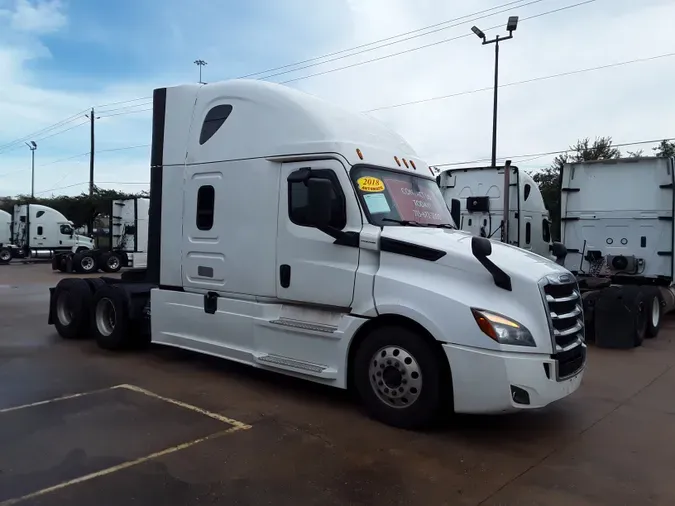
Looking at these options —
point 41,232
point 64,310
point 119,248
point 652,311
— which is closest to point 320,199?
point 64,310

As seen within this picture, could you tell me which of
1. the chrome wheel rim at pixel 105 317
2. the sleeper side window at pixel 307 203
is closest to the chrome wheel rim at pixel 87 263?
the chrome wheel rim at pixel 105 317

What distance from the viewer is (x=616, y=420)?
572cm

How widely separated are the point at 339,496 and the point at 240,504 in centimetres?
67

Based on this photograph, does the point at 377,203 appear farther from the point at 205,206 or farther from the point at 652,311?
the point at 652,311

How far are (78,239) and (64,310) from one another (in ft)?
87.8

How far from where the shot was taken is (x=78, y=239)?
33.8m

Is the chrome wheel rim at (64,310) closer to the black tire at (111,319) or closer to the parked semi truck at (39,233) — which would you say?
the black tire at (111,319)

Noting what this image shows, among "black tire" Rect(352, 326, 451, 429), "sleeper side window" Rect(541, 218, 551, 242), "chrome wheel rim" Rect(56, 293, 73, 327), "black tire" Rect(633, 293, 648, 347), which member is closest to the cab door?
"black tire" Rect(352, 326, 451, 429)

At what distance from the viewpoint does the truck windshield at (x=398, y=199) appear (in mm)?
5715

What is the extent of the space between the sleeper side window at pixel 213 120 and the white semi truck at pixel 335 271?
0.02m

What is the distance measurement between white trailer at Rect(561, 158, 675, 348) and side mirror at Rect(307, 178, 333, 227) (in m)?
6.73

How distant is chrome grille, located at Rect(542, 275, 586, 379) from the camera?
4.90 metres

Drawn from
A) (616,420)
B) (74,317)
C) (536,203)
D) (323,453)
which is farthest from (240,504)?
(536,203)

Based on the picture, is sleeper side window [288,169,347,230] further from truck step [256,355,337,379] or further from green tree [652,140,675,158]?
green tree [652,140,675,158]
